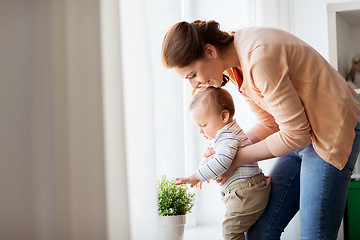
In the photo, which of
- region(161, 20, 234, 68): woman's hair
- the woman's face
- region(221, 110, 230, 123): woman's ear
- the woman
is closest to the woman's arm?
the woman

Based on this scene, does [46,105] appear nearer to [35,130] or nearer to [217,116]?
[35,130]

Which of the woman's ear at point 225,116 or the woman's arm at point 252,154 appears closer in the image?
the woman's arm at point 252,154

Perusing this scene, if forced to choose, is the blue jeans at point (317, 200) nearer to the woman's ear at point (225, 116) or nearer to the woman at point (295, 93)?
the woman at point (295, 93)

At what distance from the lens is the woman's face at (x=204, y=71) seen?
1.51 meters

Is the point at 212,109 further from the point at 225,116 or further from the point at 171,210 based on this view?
the point at 171,210

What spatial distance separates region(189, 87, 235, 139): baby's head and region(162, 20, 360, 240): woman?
Result: 6.7 inches

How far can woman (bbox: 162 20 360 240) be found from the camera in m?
Answer: 1.42

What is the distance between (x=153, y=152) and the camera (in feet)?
5.81

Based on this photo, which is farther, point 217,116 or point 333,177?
point 217,116

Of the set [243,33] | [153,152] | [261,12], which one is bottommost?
[153,152]

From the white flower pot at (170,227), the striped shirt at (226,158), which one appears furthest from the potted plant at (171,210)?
the striped shirt at (226,158)

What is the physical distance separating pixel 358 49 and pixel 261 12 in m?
0.84

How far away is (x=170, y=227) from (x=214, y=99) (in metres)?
0.62

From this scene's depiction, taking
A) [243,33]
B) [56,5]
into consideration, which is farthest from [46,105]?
[243,33]
